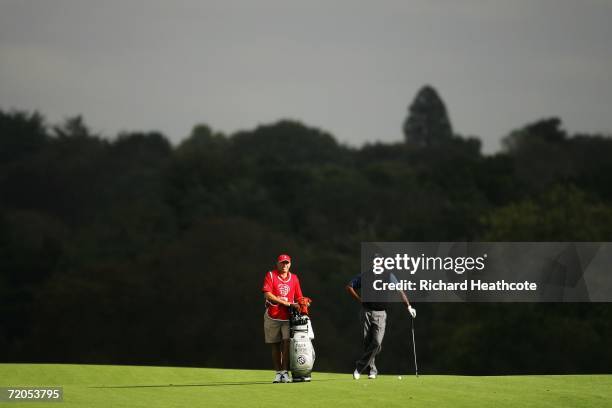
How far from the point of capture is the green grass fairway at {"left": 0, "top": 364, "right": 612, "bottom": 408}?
18141mm

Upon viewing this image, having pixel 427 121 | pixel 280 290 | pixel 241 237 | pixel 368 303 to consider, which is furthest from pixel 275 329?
pixel 427 121

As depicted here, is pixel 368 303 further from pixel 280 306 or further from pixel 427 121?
pixel 427 121

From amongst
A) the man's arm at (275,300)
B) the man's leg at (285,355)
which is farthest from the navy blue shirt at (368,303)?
the man's leg at (285,355)

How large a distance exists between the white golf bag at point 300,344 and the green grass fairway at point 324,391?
43 cm

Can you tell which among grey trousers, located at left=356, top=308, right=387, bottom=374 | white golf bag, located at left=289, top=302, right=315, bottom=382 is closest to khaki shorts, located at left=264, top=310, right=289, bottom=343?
white golf bag, located at left=289, top=302, right=315, bottom=382

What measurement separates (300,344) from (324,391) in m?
1.46

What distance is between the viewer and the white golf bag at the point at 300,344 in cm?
2066

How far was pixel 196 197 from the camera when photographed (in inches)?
4279

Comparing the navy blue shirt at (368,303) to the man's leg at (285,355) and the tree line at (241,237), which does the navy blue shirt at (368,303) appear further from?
the tree line at (241,237)

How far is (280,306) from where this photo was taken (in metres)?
20.9

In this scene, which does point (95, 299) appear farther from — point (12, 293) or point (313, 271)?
point (313, 271)

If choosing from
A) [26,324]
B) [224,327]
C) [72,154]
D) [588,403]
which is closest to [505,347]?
[224,327]

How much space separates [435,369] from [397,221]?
35825 mm

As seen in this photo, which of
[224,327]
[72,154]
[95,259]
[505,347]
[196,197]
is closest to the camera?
[505,347]
